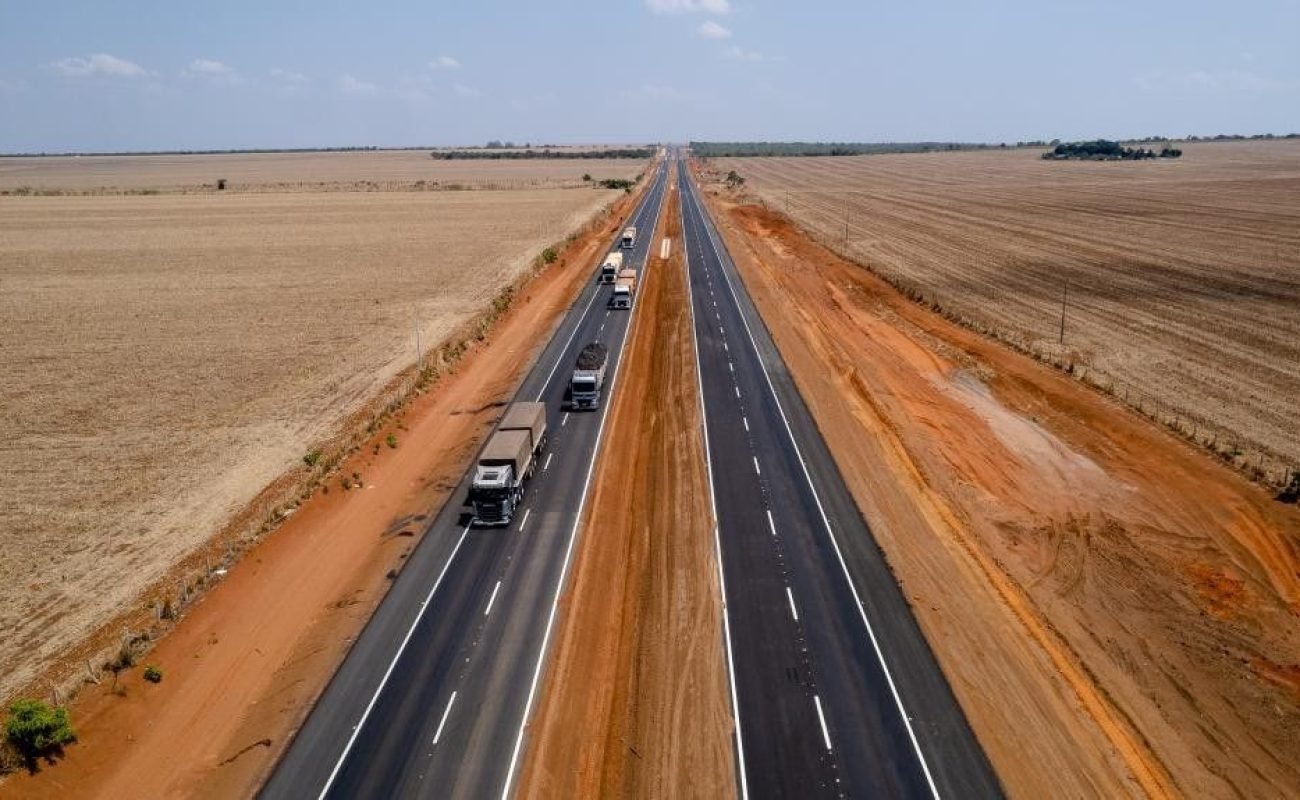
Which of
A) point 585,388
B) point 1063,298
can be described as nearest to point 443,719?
point 585,388

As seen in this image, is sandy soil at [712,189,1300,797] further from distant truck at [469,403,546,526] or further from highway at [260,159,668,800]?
distant truck at [469,403,546,526]

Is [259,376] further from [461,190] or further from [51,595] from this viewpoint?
[461,190]

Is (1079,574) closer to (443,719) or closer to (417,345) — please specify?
(443,719)

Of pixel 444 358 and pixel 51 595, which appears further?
pixel 444 358

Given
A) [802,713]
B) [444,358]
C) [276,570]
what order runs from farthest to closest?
[444,358], [276,570], [802,713]

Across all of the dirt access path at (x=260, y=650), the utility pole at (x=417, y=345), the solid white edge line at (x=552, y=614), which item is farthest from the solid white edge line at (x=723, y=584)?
the utility pole at (x=417, y=345)

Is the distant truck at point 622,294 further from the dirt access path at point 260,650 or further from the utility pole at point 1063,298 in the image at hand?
the utility pole at point 1063,298

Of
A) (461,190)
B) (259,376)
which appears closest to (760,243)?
(259,376)
